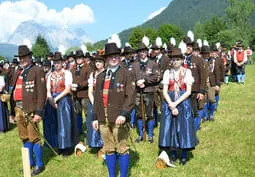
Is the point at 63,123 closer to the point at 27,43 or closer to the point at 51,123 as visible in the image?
the point at 51,123

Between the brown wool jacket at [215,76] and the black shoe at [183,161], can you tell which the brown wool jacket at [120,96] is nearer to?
the black shoe at [183,161]

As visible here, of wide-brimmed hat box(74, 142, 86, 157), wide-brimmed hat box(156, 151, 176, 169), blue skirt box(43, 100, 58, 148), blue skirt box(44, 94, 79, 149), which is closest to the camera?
wide-brimmed hat box(156, 151, 176, 169)

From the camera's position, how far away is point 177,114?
5.42 m

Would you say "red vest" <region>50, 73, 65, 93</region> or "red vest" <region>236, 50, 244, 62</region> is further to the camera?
"red vest" <region>236, 50, 244, 62</region>

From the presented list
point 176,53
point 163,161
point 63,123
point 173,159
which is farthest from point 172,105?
point 63,123

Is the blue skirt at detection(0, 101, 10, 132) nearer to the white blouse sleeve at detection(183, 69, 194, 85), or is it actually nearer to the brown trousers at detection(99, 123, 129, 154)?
the brown trousers at detection(99, 123, 129, 154)

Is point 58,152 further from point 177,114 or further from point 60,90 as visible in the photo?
point 177,114

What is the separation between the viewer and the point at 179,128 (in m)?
5.46

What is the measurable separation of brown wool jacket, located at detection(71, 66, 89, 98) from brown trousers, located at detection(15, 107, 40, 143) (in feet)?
6.66

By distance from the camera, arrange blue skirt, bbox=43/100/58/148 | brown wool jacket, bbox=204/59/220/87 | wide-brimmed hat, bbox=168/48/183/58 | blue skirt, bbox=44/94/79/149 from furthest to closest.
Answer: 1. brown wool jacket, bbox=204/59/220/87
2. blue skirt, bbox=43/100/58/148
3. blue skirt, bbox=44/94/79/149
4. wide-brimmed hat, bbox=168/48/183/58

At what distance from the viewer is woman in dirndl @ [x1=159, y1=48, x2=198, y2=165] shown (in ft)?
17.8

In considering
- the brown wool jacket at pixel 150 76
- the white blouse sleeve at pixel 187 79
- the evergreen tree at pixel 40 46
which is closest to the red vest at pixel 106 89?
the white blouse sleeve at pixel 187 79

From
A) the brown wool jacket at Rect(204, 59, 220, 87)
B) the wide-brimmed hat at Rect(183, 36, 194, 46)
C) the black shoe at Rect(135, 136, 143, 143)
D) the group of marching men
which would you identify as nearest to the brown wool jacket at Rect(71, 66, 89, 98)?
the group of marching men

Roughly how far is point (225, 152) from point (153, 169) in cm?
173
